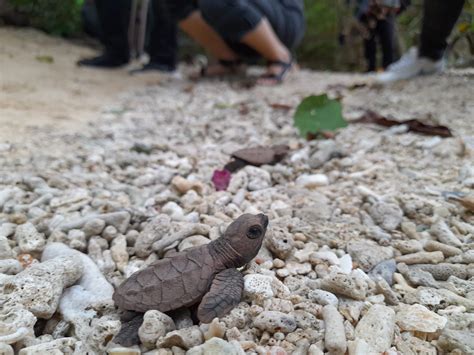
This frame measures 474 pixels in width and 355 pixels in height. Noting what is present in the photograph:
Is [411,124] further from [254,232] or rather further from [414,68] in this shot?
[414,68]

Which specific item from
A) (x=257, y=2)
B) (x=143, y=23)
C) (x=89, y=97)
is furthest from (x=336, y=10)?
(x=89, y=97)

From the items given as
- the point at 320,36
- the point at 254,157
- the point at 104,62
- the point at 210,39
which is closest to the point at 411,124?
the point at 254,157

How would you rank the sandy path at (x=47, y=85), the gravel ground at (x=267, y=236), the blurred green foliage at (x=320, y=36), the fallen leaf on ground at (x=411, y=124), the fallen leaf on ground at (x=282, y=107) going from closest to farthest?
the gravel ground at (x=267, y=236), the fallen leaf on ground at (x=411, y=124), the sandy path at (x=47, y=85), the fallen leaf on ground at (x=282, y=107), the blurred green foliage at (x=320, y=36)

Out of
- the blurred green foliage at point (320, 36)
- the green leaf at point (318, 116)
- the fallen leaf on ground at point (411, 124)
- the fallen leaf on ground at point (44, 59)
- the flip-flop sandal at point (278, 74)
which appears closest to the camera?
the fallen leaf on ground at point (411, 124)

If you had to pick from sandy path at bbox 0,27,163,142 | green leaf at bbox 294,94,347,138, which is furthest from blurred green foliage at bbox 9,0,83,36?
green leaf at bbox 294,94,347,138

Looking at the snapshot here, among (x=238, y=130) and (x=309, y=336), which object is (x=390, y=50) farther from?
(x=309, y=336)

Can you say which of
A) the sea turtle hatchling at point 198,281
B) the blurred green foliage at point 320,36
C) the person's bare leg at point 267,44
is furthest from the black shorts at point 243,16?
the blurred green foliage at point 320,36

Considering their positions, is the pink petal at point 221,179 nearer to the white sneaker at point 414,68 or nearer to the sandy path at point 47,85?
the sandy path at point 47,85
